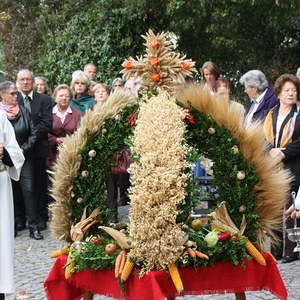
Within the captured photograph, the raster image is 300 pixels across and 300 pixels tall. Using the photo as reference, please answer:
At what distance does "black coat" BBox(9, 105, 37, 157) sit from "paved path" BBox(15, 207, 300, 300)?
50.1 inches

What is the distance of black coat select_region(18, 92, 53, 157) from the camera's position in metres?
9.88

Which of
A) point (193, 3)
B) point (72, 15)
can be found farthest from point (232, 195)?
point (72, 15)

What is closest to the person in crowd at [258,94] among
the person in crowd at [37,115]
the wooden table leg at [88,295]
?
the person in crowd at [37,115]

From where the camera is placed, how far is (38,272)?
7398mm

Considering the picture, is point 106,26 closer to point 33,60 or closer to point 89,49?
point 89,49

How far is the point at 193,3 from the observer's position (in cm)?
1412

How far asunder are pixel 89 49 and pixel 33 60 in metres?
5.13

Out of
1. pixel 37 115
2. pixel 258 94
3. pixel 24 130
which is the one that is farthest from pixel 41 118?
pixel 258 94

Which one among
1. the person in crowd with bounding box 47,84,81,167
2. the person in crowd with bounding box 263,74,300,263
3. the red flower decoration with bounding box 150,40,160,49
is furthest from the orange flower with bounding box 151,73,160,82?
the person in crowd with bounding box 47,84,81,167

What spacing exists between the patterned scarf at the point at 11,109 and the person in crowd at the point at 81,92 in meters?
1.49

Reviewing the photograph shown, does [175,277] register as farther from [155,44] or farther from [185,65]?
[155,44]

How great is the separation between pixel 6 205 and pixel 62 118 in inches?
160

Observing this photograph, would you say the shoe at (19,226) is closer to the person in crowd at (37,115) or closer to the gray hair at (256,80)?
Result: the person in crowd at (37,115)

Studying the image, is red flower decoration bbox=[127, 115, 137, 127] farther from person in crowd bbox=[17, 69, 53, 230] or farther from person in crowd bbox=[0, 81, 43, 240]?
person in crowd bbox=[17, 69, 53, 230]
